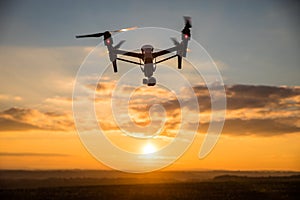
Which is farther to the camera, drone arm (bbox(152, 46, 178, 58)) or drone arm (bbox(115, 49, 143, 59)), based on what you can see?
drone arm (bbox(115, 49, 143, 59))

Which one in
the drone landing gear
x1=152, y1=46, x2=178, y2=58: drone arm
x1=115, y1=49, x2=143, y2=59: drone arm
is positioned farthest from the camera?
x1=115, y1=49, x2=143, y2=59: drone arm

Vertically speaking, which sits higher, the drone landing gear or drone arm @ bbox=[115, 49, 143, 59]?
drone arm @ bbox=[115, 49, 143, 59]

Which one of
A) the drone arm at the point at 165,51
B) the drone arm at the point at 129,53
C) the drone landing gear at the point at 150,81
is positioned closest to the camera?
the drone landing gear at the point at 150,81

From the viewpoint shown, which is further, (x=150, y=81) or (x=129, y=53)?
(x=129, y=53)

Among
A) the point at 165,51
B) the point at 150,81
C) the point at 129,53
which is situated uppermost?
the point at 129,53

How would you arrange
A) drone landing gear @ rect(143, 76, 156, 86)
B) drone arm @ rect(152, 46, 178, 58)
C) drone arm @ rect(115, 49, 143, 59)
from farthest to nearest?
1. drone arm @ rect(115, 49, 143, 59)
2. drone arm @ rect(152, 46, 178, 58)
3. drone landing gear @ rect(143, 76, 156, 86)

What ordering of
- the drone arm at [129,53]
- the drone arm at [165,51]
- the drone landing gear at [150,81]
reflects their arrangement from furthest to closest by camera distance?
the drone arm at [129,53], the drone arm at [165,51], the drone landing gear at [150,81]

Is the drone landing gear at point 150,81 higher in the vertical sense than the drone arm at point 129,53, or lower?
lower

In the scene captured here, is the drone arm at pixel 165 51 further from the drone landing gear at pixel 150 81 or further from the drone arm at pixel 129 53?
the drone landing gear at pixel 150 81

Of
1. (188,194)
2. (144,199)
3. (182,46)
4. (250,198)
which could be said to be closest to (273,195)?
(250,198)

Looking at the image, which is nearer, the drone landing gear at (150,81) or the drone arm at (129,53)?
the drone landing gear at (150,81)

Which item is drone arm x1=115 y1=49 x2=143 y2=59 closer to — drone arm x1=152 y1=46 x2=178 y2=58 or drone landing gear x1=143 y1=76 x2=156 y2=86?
drone arm x1=152 y1=46 x2=178 y2=58

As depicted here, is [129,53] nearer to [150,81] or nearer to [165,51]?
[165,51]
